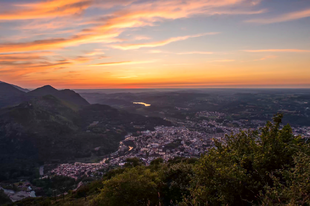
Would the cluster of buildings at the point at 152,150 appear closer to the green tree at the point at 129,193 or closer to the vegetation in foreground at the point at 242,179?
the vegetation in foreground at the point at 242,179

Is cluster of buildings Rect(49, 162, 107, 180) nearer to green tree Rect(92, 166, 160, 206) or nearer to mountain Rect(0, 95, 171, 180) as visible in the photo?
mountain Rect(0, 95, 171, 180)

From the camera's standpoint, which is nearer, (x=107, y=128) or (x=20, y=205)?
(x=20, y=205)

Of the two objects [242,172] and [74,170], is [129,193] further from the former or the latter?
[74,170]

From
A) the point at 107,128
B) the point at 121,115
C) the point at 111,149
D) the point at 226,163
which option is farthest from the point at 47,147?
the point at 226,163

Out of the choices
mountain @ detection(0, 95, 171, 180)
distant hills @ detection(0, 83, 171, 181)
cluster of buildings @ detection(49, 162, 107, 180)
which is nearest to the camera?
cluster of buildings @ detection(49, 162, 107, 180)

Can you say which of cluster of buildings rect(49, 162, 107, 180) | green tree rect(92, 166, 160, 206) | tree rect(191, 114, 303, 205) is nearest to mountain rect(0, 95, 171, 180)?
cluster of buildings rect(49, 162, 107, 180)

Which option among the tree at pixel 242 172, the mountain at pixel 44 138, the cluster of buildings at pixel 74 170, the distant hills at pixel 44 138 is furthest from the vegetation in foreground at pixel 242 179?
the mountain at pixel 44 138

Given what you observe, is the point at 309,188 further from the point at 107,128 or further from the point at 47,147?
the point at 107,128

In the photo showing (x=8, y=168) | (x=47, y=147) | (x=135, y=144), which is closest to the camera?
(x=8, y=168)
